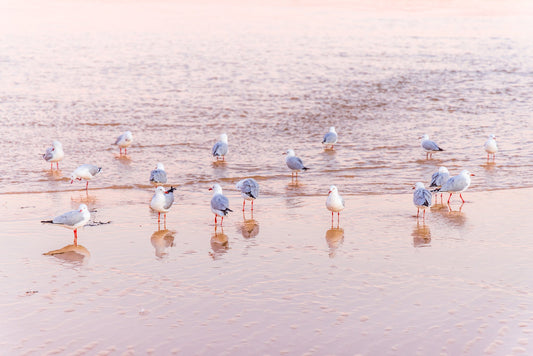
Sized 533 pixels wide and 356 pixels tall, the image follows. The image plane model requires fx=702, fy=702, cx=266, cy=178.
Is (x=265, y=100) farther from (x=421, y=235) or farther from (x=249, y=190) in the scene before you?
(x=421, y=235)

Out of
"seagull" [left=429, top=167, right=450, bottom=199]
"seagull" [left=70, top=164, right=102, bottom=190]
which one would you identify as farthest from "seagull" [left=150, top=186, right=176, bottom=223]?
"seagull" [left=429, top=167, right=450, bottom=199]

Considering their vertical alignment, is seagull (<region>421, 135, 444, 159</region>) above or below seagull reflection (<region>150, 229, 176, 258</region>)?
above

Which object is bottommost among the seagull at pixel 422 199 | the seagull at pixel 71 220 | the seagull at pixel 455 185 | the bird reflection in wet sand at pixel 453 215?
the bird reflection in wet sand at pixel 453 215

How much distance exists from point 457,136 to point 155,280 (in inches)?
589

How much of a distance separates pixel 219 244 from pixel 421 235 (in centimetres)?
334

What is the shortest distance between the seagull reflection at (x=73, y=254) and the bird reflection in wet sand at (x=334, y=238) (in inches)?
143

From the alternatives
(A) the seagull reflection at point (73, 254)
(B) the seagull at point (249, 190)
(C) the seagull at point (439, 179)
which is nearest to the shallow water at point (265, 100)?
(C) the seagull at point (439, 179)

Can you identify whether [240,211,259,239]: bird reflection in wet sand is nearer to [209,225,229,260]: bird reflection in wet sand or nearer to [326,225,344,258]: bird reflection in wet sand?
[209,225,229,260]: bird reflection in wet sand

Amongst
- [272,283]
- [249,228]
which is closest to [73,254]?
[249,228]

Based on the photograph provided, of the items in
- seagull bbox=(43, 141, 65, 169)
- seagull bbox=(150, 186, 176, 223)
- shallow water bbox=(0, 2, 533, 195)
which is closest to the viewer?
seagull bbox=(150, 186, 176, 223)

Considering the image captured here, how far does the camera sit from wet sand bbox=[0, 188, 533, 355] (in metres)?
7.70

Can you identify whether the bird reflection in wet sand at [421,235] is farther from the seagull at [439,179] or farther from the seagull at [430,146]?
the seagull at [430,146]

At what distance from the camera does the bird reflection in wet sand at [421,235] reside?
11109 millimetres

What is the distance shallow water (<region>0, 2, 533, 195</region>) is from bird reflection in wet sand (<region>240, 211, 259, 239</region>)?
8.65 feet
